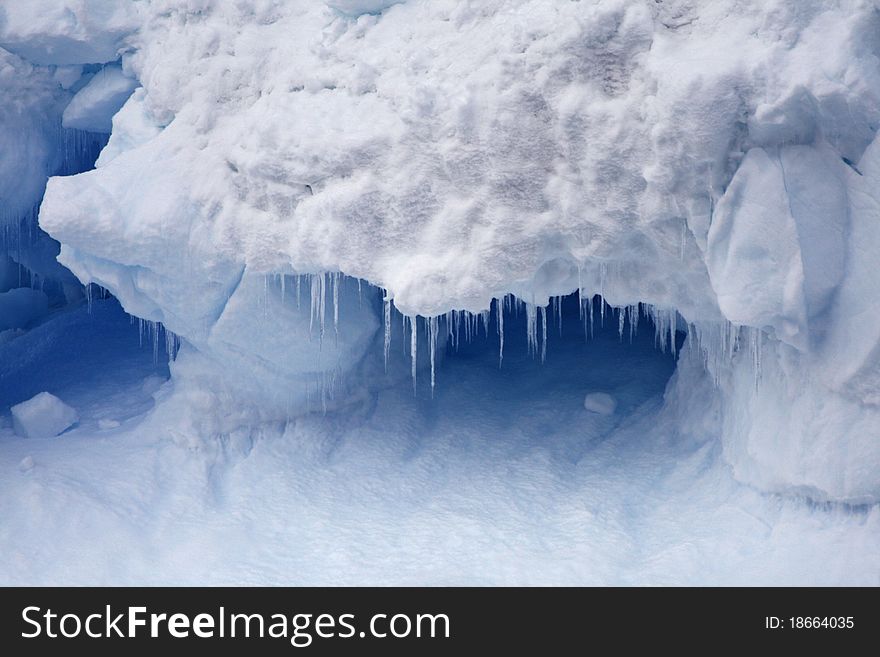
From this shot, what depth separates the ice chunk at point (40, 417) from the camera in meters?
6.91

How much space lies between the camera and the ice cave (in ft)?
14.5

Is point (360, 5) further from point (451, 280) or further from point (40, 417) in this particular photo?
point (40, 417)

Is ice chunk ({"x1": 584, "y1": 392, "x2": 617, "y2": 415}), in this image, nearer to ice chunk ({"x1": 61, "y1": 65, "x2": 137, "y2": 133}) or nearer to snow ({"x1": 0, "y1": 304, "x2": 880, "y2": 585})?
snow ({"x1": 0, "y1": 304, "x2": 880, "y2": 585})

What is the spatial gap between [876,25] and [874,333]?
1.52 m

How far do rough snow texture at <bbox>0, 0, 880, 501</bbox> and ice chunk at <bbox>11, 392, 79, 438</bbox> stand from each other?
1293mm

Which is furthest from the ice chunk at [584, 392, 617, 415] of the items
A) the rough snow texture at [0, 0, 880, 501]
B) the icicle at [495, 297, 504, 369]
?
the rough snow texture at [0, 0, 880, 501]

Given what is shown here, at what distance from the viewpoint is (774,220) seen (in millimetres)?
4371

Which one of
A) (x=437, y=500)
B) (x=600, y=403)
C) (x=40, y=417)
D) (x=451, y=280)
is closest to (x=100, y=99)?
(x=40, y=417)

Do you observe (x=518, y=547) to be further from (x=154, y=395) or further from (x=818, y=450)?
(x=154, y=395)

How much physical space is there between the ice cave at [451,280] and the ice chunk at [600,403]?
2 cm

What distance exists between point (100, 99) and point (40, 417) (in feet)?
8.56

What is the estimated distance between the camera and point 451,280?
193 inches

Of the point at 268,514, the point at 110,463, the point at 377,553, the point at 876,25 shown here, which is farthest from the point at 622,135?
the point at 110,463

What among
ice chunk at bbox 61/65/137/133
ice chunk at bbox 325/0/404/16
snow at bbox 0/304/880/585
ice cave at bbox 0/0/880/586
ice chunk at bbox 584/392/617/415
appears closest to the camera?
ice cave at bbox 0/0/880/586
